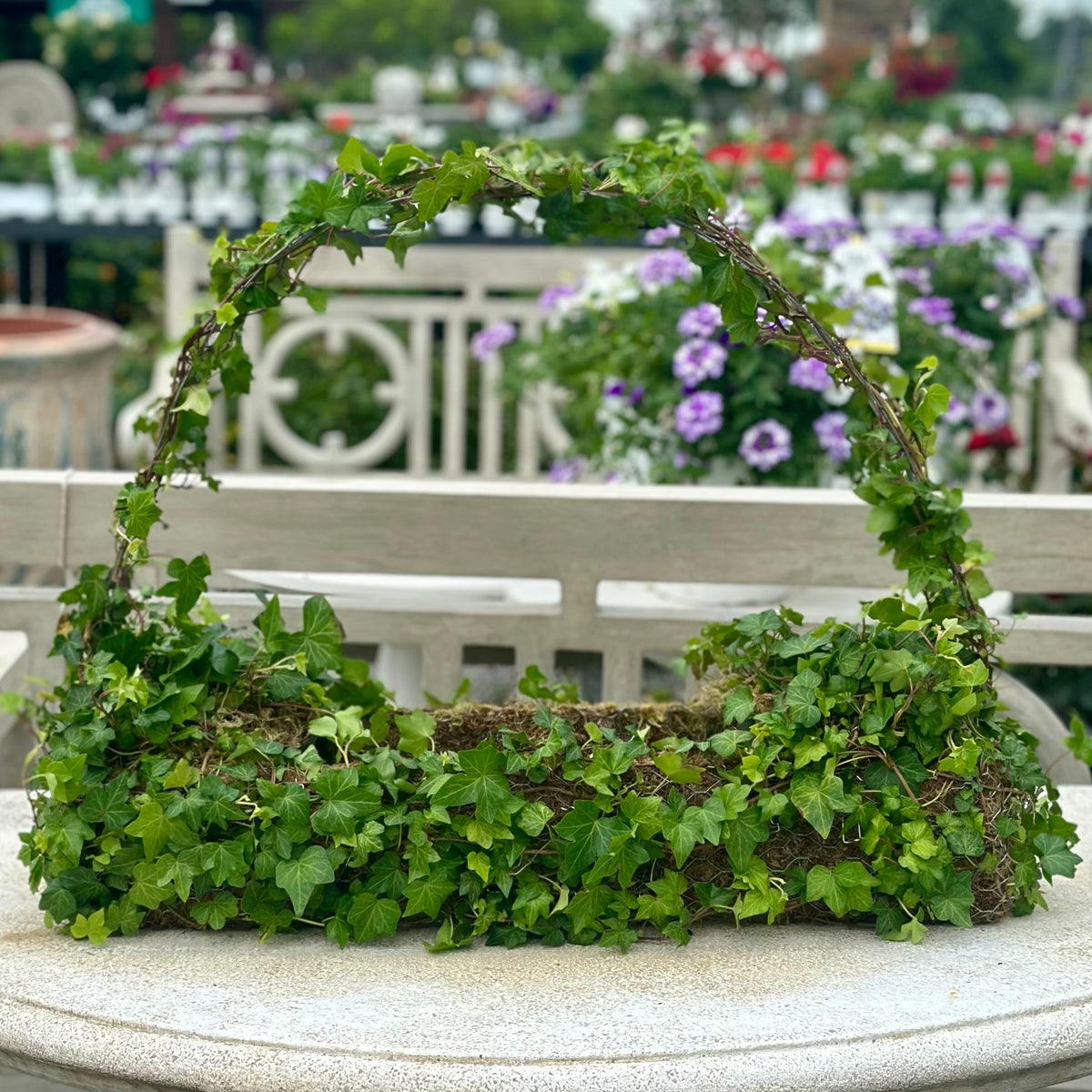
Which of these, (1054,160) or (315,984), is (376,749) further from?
(1054,160)

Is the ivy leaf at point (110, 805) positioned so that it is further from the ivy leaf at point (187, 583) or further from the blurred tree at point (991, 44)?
the blurred tree at point (991, 44)

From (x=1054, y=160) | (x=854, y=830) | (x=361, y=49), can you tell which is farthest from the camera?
(x=361, y=49)

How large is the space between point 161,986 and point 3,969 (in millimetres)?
131

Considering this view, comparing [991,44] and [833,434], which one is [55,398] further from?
[991,44]

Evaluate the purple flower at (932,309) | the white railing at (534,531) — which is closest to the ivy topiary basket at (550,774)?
the white railing at (534,531)

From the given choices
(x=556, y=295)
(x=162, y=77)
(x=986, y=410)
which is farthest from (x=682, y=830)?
(x=162, y=77)

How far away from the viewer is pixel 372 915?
126 cm

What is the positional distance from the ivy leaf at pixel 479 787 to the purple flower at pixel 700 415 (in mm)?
1314

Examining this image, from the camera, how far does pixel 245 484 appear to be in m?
1.78

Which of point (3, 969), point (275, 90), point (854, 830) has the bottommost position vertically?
point (3, 969)

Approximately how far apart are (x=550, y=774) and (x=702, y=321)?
130 cm

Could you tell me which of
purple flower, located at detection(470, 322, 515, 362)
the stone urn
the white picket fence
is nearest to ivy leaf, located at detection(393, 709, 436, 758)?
purple flower, located at detection(470, 322, 515, 362)

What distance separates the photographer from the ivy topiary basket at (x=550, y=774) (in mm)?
1259

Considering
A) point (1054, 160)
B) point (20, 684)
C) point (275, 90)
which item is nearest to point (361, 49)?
point (275, 90)
